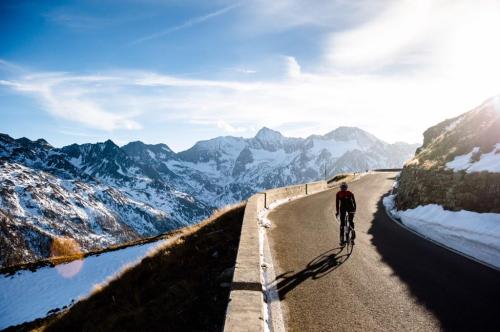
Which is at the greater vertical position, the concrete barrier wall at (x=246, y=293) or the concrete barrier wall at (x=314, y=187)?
the concrete barrier wall at (x=314, y=187)

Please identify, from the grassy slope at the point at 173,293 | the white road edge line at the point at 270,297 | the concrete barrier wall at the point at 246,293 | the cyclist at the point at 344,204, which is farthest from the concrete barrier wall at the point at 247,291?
the cyclist at the point at 344,204

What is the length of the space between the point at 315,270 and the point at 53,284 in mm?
25406

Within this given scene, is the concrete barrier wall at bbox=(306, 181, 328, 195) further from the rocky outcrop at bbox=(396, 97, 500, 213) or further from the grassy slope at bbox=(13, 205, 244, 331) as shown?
the grassy slope at bbox=(13, 205, 244, 331)

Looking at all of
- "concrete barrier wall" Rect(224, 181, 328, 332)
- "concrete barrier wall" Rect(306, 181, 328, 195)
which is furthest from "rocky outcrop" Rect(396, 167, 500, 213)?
"concrete barrier wall" Rect(306, 181, 328, 195)

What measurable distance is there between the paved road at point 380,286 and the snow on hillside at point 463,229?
846mm

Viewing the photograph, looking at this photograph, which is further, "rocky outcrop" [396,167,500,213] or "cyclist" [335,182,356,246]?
"rocky outcrop" [396,167,500,213]

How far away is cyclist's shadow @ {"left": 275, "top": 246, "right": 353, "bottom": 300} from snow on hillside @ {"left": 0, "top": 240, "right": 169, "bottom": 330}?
576 inches

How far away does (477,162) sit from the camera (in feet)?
52.6

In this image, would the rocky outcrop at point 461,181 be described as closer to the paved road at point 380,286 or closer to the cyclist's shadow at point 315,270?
the paved road at point 380,286

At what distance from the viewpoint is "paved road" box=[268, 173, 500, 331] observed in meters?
6.35

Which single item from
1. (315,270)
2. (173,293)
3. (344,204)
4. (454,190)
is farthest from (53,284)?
(454,190)

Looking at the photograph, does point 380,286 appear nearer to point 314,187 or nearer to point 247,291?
point 247,291

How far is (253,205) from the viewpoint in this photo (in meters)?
17.4

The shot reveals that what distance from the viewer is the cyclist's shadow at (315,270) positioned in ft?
Answer: 27.0
